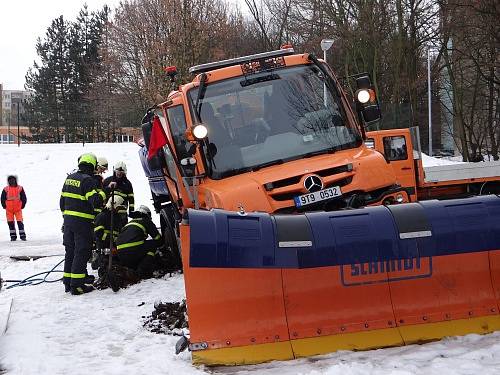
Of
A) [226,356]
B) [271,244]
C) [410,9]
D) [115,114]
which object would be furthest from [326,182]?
[115,114]

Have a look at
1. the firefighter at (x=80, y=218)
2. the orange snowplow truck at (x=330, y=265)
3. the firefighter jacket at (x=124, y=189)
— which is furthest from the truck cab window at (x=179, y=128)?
the firefighter jacket at (x=124, y=189)

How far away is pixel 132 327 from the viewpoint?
18.9 feet

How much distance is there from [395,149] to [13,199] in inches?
372

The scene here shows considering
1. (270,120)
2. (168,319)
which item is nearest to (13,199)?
(168,319)

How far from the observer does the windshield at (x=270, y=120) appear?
5848mm

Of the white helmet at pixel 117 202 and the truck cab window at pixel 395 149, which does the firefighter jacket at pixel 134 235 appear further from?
the truck cab window at pixel 395 149

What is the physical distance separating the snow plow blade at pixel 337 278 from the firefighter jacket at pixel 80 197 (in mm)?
3563

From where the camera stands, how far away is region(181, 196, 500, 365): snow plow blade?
161 inches

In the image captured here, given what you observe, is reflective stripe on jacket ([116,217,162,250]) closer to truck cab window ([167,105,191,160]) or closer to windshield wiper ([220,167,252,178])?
truck cab window ([167,105,191,160])

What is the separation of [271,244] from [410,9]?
29116 mm

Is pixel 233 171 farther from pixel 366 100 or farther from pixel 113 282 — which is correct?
pixel 113 282

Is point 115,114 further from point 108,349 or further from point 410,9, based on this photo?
point 108,349

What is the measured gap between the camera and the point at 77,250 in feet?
24.7

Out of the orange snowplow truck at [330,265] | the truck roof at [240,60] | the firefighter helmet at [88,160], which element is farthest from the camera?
the firefighter helmet at [88,160]
